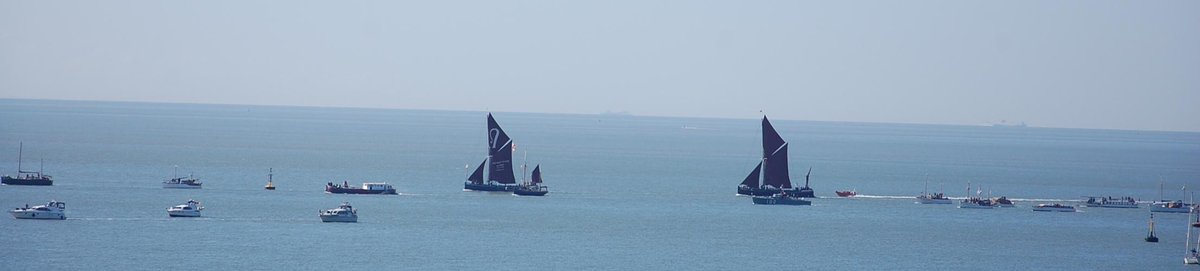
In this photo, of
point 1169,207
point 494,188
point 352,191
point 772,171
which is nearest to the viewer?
point 352,191

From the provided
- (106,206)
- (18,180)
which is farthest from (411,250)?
(18,180)

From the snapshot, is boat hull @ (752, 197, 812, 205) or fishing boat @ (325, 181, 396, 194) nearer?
fishing boat @ (325, 181, 396, 194)

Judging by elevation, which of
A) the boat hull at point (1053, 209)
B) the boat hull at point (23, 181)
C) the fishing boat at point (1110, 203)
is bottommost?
the boat hull at point (23, 181)

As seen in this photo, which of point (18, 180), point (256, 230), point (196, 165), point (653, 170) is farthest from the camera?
point (653, 170)

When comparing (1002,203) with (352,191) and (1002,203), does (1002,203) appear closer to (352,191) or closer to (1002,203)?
(1002,203)

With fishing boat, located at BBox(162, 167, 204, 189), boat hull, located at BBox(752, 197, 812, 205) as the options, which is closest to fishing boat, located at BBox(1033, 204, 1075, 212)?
boat hull, located at BBox(752, 197, 812, 205)

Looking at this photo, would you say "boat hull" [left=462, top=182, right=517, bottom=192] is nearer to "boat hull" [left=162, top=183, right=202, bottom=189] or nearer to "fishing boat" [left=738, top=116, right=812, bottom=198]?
"fishing boat" [left=738, top=116, right=812, bottom=198]

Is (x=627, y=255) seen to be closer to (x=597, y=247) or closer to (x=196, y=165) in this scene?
(x=597, y=247)

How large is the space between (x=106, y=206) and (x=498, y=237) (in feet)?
68.0

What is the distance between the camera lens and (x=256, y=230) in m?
74.4

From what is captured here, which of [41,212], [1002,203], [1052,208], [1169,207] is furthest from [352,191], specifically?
[1169,207]

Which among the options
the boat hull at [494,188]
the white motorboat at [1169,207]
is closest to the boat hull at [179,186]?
the boat hull at [494,188]

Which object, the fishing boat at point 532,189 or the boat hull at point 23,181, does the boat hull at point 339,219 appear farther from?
the boat hull at point 23,181

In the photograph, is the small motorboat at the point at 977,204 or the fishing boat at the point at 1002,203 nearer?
the small motorboat at the point at 977,204
